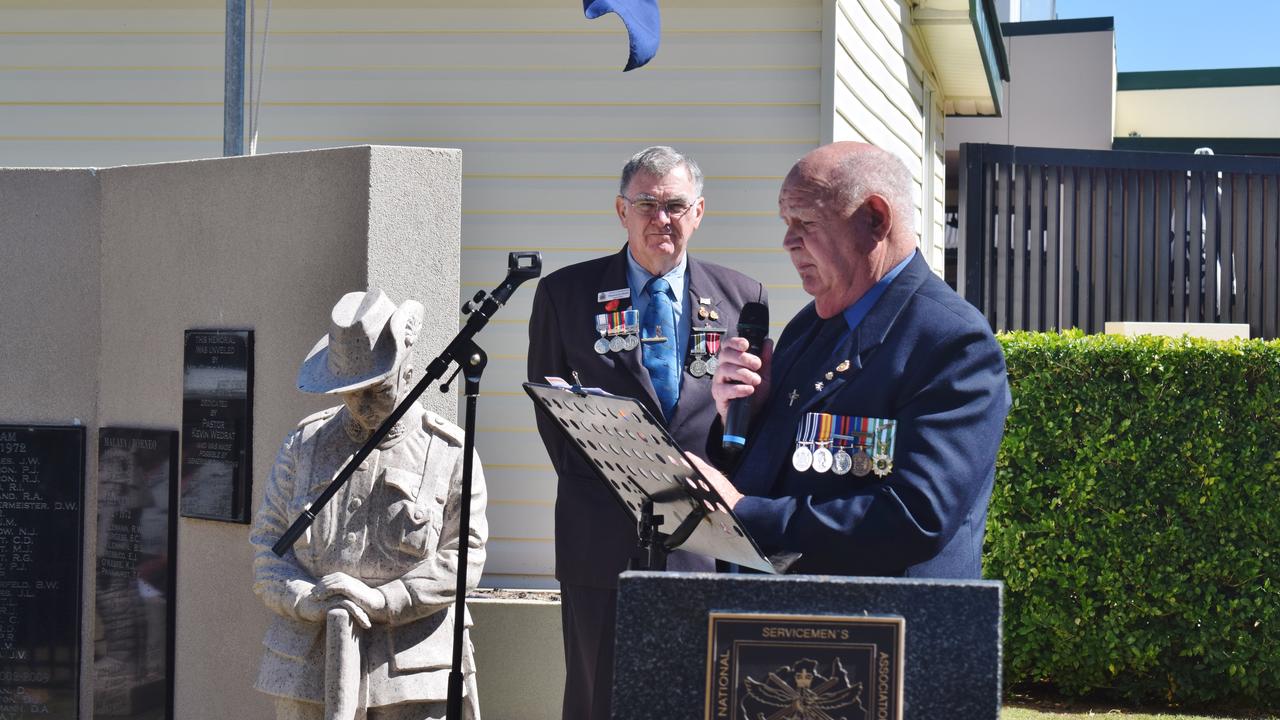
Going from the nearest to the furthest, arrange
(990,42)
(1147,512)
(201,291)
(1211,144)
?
(201,291) < (1147,512) < (990,42) < (1211,144)

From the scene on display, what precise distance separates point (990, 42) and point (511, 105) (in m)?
4.91

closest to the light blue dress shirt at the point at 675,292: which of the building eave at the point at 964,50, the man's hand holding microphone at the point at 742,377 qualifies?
the man's hand holding microphone at the point at 742,377

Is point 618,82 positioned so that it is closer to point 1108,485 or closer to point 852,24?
point 852,24

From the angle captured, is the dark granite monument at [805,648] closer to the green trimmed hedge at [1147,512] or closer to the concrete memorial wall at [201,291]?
the concrete memorial wall at [201,291]

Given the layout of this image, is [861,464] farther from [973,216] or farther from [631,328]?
[973,216]

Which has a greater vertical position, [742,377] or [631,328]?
[631,328]

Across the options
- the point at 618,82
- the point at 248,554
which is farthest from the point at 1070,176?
the point at 248,554

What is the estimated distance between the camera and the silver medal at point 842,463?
8.81 ft

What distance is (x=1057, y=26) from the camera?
1435 centimetres

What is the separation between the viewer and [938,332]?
2734 mm

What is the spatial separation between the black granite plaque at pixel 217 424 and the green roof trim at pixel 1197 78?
1350 cm

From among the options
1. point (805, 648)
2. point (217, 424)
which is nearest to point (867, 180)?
point (805, 648)

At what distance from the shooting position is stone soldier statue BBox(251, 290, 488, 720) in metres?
3.93

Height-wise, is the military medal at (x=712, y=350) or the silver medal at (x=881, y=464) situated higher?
the military medal at (x=712, y=350)
